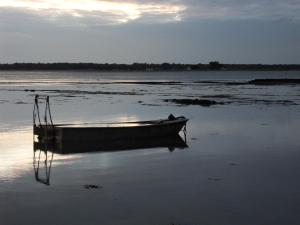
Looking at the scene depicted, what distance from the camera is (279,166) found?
16.3 metres

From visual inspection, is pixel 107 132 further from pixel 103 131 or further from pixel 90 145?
pixel 90 145

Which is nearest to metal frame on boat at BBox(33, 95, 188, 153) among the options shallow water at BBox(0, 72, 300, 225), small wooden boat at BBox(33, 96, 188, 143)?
small wooden boat at BBox(33, 96, 188, 143)

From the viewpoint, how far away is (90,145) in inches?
800

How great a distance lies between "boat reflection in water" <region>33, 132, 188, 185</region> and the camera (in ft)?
62.3

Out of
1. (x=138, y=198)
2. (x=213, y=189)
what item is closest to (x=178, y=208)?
(x=138, y=198)

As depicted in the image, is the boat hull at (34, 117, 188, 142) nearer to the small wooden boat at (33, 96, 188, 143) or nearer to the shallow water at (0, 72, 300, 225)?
the small wooden boat at (33, 96, 188, 143)

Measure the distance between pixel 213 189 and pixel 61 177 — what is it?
429cm

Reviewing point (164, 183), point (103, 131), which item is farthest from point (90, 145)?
point (164, 183)

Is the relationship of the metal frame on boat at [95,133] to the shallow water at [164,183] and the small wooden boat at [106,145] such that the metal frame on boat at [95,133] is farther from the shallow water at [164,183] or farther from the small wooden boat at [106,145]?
the shallow water at [164,183]

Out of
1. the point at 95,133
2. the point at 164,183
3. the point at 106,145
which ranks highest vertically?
the point at 95,133

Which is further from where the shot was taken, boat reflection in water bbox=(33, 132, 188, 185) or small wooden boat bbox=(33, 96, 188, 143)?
small wooden boat bbox=(33, 96, 188, 143)

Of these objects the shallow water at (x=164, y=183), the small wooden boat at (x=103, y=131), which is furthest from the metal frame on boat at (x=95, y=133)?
the shallow water at (x=164, y=183)

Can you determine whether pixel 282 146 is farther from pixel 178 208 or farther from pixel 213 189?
pixel 178 208

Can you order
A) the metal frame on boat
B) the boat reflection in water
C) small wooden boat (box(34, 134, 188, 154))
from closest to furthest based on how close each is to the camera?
the boat reflection in water
small wooden boat (box(34, 134, 188, 154))
the metal frame on boat
